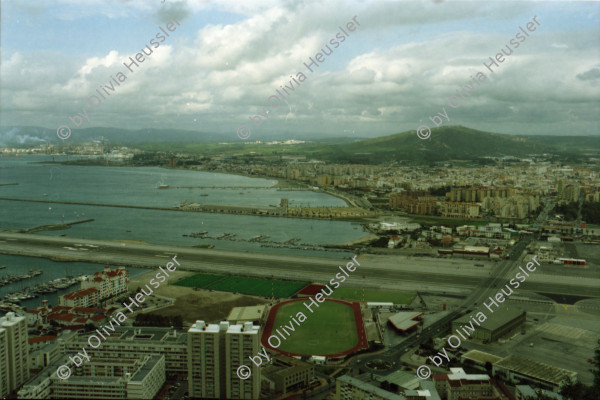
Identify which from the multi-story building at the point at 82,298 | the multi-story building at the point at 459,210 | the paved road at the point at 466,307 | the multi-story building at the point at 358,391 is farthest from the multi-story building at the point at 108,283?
the multi-story building at the point at 459,210

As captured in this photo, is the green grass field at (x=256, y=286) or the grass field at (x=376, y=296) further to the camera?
the green grass field at (x=256, y=286)

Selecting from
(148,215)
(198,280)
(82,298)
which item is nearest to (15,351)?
(82,298)

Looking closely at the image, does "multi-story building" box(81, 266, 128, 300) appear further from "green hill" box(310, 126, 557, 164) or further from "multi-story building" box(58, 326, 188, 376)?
"green hill" box(310, 126, 557, 164)

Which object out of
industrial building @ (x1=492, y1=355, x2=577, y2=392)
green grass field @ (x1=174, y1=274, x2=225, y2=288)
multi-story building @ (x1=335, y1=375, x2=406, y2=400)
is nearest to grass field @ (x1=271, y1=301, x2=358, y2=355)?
multi-story building @ (x1=335, y1=375, x2=406, y2=400)

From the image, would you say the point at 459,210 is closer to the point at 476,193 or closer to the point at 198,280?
the point at 476,193

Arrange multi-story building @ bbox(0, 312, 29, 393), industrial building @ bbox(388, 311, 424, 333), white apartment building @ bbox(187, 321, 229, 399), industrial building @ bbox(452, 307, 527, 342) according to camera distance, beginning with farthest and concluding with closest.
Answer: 1. industrial building @ bbox(388, 311, 424, 333)
2. industrial building @ bbox(452, 307, 527, 342)
3. multi-story building @ bbox(0, 312, 29, 393)
4. white apartment building @ bbox(187, 321, 229, 399)

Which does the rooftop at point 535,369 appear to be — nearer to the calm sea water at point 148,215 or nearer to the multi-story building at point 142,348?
the multi-story building at point 142,348
